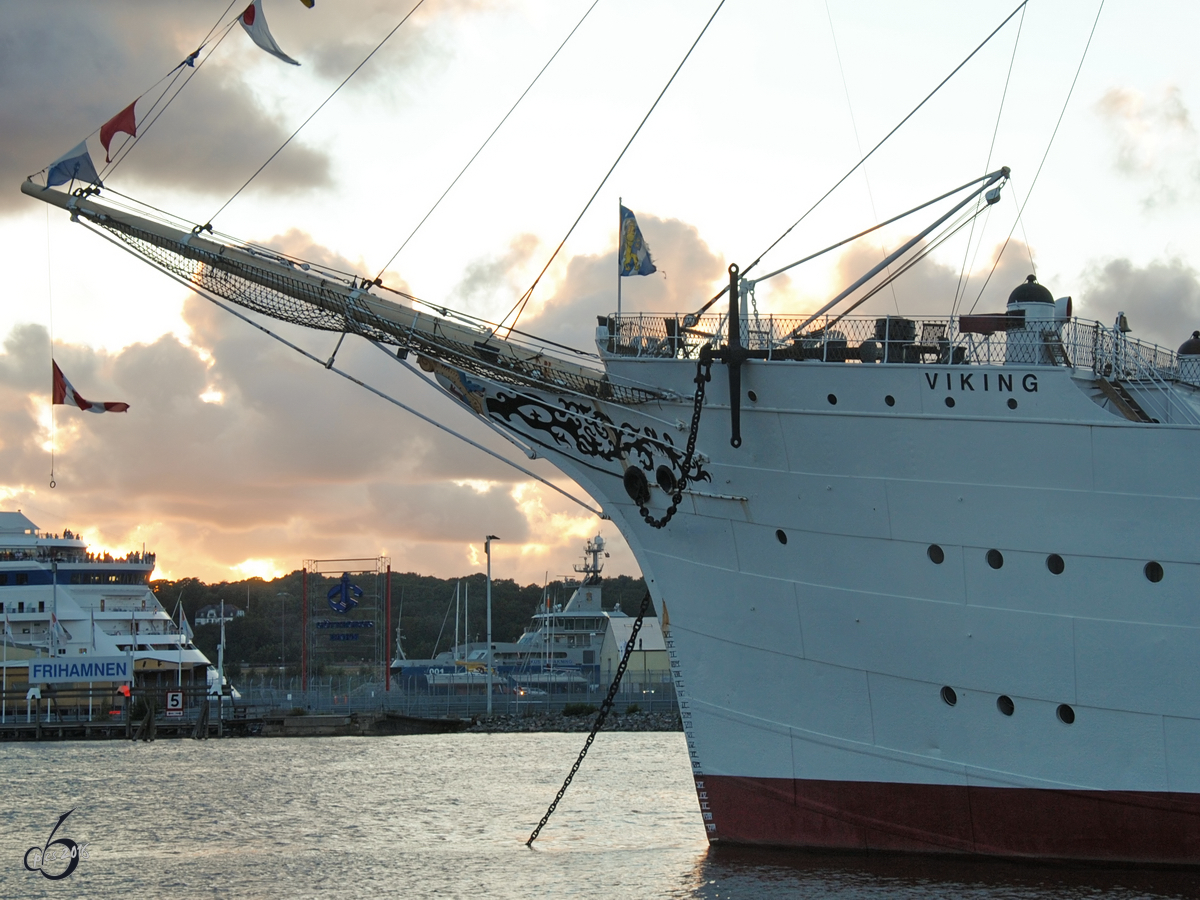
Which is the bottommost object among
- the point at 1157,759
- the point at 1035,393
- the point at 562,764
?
the point at 562,764

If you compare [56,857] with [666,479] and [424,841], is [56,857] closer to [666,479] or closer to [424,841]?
[424,841]

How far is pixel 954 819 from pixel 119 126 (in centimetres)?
1477

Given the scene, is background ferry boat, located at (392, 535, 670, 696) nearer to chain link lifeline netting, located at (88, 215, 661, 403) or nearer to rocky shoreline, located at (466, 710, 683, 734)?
rocky shoreline, located at (466, 710, 683, 734)

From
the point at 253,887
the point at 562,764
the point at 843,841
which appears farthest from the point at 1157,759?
the point at 562,764

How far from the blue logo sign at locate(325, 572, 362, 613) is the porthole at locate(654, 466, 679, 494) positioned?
152 ft

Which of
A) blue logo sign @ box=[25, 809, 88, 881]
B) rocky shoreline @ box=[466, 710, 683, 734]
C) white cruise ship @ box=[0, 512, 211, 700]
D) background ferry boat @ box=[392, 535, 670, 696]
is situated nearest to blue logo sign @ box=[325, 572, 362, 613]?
rocky shoreline @ box=[466, 710, 683, 734]

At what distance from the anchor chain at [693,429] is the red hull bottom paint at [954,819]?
3.79 metres

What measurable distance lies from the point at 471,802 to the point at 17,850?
975 cm

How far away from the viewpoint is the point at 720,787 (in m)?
18.2

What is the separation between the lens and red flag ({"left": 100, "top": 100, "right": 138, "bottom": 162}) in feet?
59.9

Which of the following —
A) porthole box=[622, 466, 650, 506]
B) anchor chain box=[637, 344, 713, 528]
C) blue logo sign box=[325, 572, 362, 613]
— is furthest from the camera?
blue logo sign box=[325, 572, 362, 613]

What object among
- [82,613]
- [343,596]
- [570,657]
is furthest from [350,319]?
[570,657]

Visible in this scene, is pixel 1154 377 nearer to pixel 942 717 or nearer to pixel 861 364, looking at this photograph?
pixel 861 364

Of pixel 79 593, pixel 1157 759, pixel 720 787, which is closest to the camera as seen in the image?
pixel 1157 759
